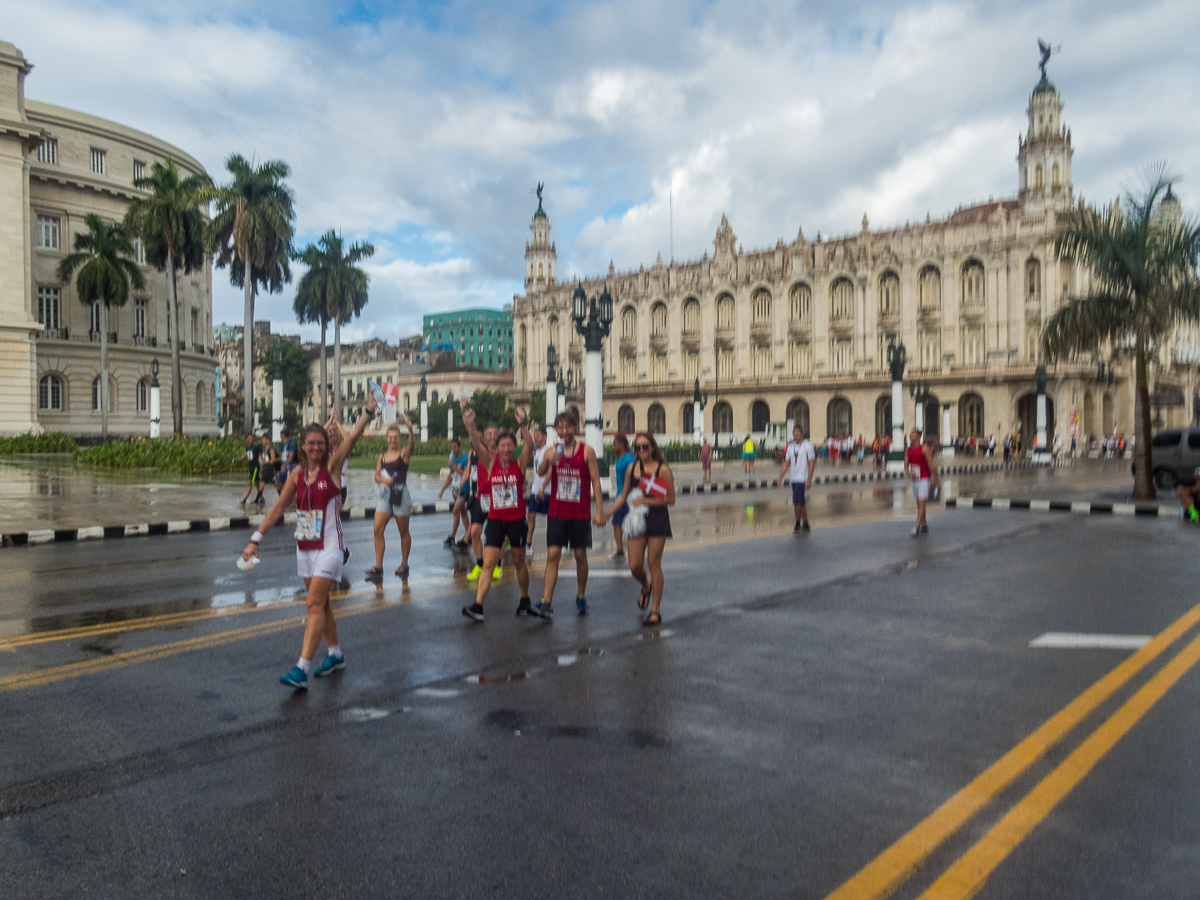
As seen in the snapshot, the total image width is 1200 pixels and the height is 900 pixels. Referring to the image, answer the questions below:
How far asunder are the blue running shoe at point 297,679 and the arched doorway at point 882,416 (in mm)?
62903

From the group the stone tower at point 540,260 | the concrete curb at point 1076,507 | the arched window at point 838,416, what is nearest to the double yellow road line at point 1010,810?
the concrete curb at point 1076,507

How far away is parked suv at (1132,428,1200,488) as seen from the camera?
24656 mm

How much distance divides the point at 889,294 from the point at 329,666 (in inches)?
2573

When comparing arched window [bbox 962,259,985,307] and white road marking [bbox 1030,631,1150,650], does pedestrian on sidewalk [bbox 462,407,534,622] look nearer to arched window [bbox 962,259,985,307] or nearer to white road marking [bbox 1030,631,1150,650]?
white road marking [bbox 1030,631,1150,650]

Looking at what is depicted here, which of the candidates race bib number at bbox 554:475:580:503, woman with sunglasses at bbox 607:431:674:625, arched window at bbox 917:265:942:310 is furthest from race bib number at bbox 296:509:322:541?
arched window at bbox 917:265:942:310

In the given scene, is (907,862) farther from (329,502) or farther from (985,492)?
(985,492)

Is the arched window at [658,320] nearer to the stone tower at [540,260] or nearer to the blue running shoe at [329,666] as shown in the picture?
the stone tower at [540,260]

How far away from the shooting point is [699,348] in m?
75.9

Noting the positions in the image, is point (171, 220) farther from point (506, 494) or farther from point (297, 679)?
point (297, 679)

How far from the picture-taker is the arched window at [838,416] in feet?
220

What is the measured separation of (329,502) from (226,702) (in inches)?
53.7

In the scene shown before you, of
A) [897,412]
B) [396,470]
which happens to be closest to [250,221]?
[897,412]

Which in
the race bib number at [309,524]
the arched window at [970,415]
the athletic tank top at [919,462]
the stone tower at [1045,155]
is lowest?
the race bib number at [309,524]

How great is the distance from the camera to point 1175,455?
24953 mm
